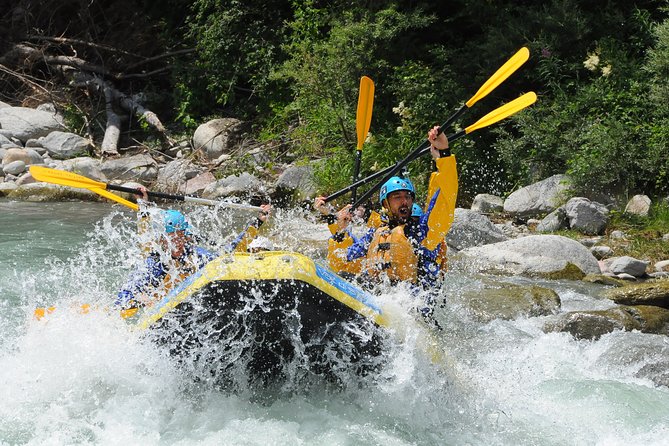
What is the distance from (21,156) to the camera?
12.5 metres

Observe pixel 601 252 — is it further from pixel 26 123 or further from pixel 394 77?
pixel 26 123

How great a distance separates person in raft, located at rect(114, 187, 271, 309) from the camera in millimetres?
5023

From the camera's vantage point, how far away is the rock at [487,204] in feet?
31.2

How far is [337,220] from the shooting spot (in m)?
4.98

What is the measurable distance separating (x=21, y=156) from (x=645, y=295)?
999cm

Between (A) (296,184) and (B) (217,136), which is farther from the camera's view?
(B) (217,136)

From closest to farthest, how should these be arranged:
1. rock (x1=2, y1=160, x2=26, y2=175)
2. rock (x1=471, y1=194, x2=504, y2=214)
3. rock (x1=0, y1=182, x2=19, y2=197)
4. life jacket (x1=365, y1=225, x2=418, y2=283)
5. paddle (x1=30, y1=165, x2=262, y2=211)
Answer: life jacket (x1=365, y1=225, x2=418, y2=283)
paddle (x1=30, y1=165, x2=262, y2=211)
rock (x1=471, y1=194, x2=504, y2=214)
rock (x1=0, y1=182, x2=19, y2=197)
rock (x1=2, y1=160, x2=26, y2=175)

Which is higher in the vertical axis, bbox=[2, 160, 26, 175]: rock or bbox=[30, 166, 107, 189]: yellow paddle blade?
bbox=[30, 166, 107, 189]: yellow paddle blade

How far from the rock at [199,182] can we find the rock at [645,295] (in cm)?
701

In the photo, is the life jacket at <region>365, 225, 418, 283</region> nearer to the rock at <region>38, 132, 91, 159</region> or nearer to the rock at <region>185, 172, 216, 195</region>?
the rock at <region>185, 172, 216, 195</region>

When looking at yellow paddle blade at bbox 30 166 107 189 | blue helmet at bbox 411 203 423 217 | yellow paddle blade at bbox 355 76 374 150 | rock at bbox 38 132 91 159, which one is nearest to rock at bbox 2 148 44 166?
rock at bbox 38 132 91 159

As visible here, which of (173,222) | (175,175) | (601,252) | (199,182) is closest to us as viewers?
(173,222)

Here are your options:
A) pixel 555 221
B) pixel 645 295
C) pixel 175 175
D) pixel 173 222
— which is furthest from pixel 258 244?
pixel 175 175

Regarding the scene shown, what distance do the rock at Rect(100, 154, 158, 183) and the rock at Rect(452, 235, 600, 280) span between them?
6337 mm
